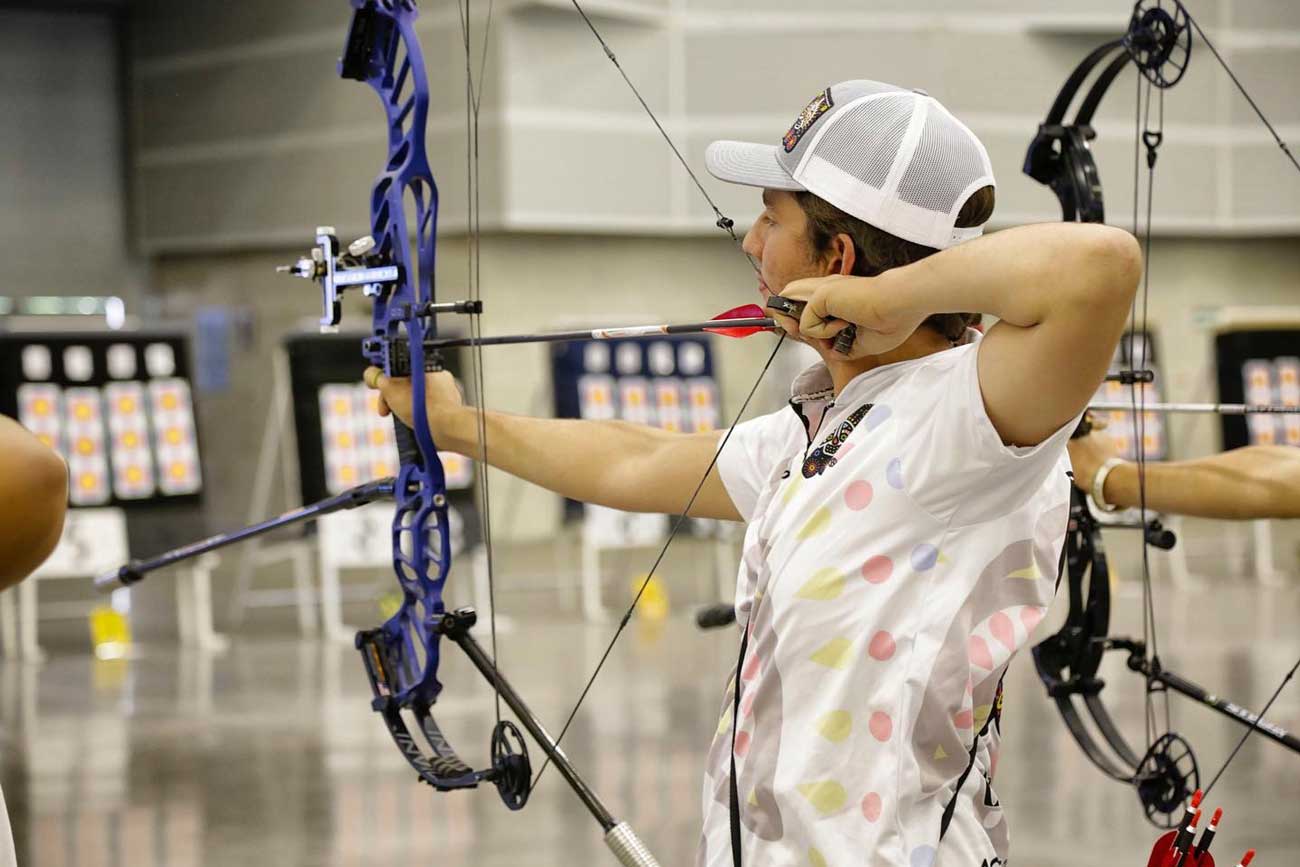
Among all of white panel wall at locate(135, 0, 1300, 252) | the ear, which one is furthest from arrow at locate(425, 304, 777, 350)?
white panel wall at locate(135, 0, 1300, 252)

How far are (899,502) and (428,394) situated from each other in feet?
2.71

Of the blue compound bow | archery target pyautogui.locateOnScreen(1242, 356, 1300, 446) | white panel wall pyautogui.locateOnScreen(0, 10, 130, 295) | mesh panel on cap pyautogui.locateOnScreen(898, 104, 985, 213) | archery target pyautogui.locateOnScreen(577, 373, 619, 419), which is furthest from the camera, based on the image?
white panel wall pyautogui.locateOnScreen(0, 10, 130, 295)

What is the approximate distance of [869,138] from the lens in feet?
4.11

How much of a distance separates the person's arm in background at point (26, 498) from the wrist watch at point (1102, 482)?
1.73 m

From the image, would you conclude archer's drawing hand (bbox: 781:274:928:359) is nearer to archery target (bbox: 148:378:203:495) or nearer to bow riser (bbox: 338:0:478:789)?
bow riser (bbox: 338:0:478:789)

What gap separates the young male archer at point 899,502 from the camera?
1.15 meters

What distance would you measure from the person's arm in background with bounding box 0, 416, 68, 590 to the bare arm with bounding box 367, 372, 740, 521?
0.76 meters

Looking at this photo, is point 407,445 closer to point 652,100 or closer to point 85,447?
point 85,447

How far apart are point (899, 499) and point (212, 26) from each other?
8491 millimetres

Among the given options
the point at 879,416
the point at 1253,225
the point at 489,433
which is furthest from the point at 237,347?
the point at 879,416

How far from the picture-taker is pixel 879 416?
123 cm

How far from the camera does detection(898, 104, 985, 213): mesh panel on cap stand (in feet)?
4.07

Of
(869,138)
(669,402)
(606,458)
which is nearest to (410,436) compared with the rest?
(606,458)

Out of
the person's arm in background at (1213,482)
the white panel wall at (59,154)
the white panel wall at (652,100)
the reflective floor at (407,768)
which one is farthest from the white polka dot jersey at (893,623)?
the white panel wall at (59,154)
